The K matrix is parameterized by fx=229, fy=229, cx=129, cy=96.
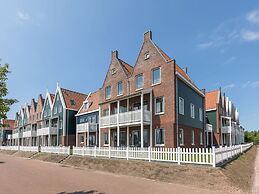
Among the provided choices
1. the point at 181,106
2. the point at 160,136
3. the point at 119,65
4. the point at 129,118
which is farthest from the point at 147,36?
the point at 160,136

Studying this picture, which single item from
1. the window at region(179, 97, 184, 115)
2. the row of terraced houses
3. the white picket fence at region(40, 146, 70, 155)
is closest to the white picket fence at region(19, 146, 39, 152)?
the white picket fence at region(40, 146, 70, 155)

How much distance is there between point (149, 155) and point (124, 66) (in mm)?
14399

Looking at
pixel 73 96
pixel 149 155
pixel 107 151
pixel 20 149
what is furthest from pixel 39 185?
pixel 20 149

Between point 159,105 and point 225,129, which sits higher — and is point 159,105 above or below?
above

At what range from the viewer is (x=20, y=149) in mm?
45219

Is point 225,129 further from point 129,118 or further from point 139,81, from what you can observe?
point 129,118

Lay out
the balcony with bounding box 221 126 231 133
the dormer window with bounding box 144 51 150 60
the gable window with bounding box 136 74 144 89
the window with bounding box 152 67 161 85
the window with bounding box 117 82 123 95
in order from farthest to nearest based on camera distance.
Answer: the balcony with bounding box 221 126 231 133 → the window with bounding box 117 82 123 95 → the gable window with bounding box 136 74 144 89 → the dormer window with bounding box 144 51 150 60 → the window with bounding box 152 67 161 85

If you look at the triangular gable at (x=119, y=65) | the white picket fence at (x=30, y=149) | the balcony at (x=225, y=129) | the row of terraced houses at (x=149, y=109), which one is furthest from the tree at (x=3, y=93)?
the balcony at (x=225, y=129)

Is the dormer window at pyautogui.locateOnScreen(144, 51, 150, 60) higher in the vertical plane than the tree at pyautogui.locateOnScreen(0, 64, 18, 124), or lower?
higher

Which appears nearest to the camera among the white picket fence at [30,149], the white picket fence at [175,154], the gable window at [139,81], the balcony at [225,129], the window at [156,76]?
the white picket fence at [175,154]

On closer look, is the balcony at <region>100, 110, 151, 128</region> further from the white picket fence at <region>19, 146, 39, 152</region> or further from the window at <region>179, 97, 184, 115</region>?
the white picket fence at <region>19, 146, 39, 152</region>

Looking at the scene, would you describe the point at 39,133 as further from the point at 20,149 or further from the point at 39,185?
the point at 39,185

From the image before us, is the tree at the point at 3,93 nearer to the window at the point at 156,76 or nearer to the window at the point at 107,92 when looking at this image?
the window at the point at 156,76

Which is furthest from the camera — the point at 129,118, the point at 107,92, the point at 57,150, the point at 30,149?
the point at 30,149
